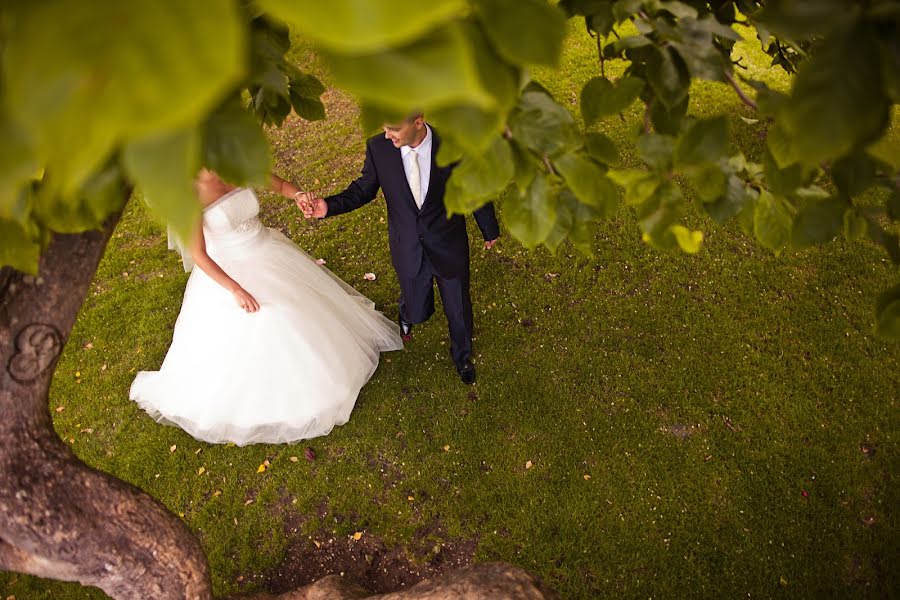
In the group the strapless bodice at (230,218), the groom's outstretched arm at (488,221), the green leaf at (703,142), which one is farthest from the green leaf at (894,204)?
the strapless bodice at (230,218)

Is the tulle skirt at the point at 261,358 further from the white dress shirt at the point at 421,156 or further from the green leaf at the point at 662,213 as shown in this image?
the green leaf at the point at 662,213

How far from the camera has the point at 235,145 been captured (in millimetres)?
1000

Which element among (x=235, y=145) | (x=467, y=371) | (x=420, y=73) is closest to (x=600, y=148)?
(x=235, y=145)

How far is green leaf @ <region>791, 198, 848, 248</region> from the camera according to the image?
1.35m

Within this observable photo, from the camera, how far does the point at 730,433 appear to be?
4.75 meters

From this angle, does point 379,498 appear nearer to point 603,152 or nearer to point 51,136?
point 603,152

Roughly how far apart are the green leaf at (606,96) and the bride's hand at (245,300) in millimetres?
3502

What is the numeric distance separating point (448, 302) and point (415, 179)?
1.10 meters

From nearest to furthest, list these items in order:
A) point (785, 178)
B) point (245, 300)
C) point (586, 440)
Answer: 1. point (785, 178)
2. point (245, 300)
3. point (586, 440)

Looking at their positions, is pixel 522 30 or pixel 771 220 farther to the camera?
pixel 771 220

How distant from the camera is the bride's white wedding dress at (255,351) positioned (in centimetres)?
454

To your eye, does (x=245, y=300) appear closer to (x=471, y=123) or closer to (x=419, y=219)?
(x=419, y=219)

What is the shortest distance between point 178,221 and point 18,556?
2.34 metres

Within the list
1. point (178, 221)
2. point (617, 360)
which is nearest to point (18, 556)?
point (178, 221)
